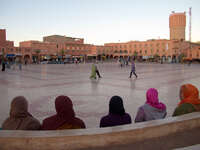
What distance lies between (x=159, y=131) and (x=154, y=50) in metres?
79.3

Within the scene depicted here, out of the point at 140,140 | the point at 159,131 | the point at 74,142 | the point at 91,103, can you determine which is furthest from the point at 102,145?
the point at 91,103

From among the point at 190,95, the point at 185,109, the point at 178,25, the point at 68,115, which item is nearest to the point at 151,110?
the point at 185,109

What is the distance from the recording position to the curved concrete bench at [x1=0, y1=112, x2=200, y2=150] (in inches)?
87.0

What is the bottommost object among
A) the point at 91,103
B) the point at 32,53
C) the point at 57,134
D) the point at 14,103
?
the point at 91,103

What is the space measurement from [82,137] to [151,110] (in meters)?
1.47

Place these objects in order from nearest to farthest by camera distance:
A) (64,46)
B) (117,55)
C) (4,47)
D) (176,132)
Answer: (176,132) < (4,47) < (64,46) < (117,55)

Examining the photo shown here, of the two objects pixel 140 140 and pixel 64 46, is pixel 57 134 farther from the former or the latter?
pixel 64 46

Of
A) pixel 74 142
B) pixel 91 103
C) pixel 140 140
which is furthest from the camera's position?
pixel 91 103

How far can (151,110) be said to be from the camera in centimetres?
330

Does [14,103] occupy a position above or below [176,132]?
above

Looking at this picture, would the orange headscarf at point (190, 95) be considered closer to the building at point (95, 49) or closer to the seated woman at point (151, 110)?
the seated woman at point (151, 110)

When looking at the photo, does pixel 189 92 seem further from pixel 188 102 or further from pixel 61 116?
pixel 61 116

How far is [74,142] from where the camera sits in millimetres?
2283

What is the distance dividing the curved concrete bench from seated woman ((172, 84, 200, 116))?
0.70 m
